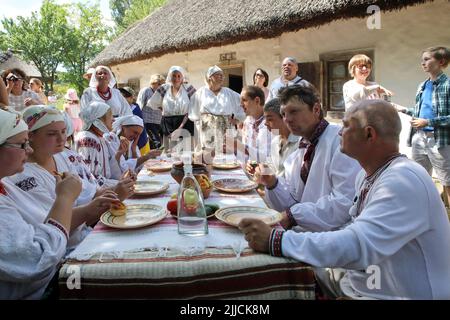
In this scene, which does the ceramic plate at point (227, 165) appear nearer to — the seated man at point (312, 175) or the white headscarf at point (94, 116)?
the seated man at point (312, 175)

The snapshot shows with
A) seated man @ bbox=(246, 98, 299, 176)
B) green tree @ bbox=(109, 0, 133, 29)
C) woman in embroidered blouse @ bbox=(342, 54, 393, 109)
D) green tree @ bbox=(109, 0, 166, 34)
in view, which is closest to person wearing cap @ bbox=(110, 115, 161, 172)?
seated man @ bbox=(246, 98, 299, 176)

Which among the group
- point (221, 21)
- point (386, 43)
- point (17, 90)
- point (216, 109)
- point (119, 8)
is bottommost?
point (216, 109)

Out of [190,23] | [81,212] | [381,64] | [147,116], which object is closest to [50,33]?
[190,23]

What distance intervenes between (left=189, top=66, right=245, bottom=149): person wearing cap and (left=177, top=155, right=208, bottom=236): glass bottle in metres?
3.67

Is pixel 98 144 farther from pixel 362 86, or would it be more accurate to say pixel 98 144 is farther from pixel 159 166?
pixel 362 86

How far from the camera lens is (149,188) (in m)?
2.33

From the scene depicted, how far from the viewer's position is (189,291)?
124cm

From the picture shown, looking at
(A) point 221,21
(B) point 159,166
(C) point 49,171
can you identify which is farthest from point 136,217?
(A) point 221,21

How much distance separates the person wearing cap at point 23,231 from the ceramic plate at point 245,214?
2.27 ft

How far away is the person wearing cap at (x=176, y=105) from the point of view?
5965mm

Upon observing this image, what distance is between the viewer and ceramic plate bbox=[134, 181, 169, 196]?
219cm

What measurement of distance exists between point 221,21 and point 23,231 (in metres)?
7.51

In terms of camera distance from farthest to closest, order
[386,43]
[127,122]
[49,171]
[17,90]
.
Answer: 1. [17,90]
2. [386,43]
3. [127,122]
4. [49,171]

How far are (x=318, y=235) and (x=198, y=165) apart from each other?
105 cm
